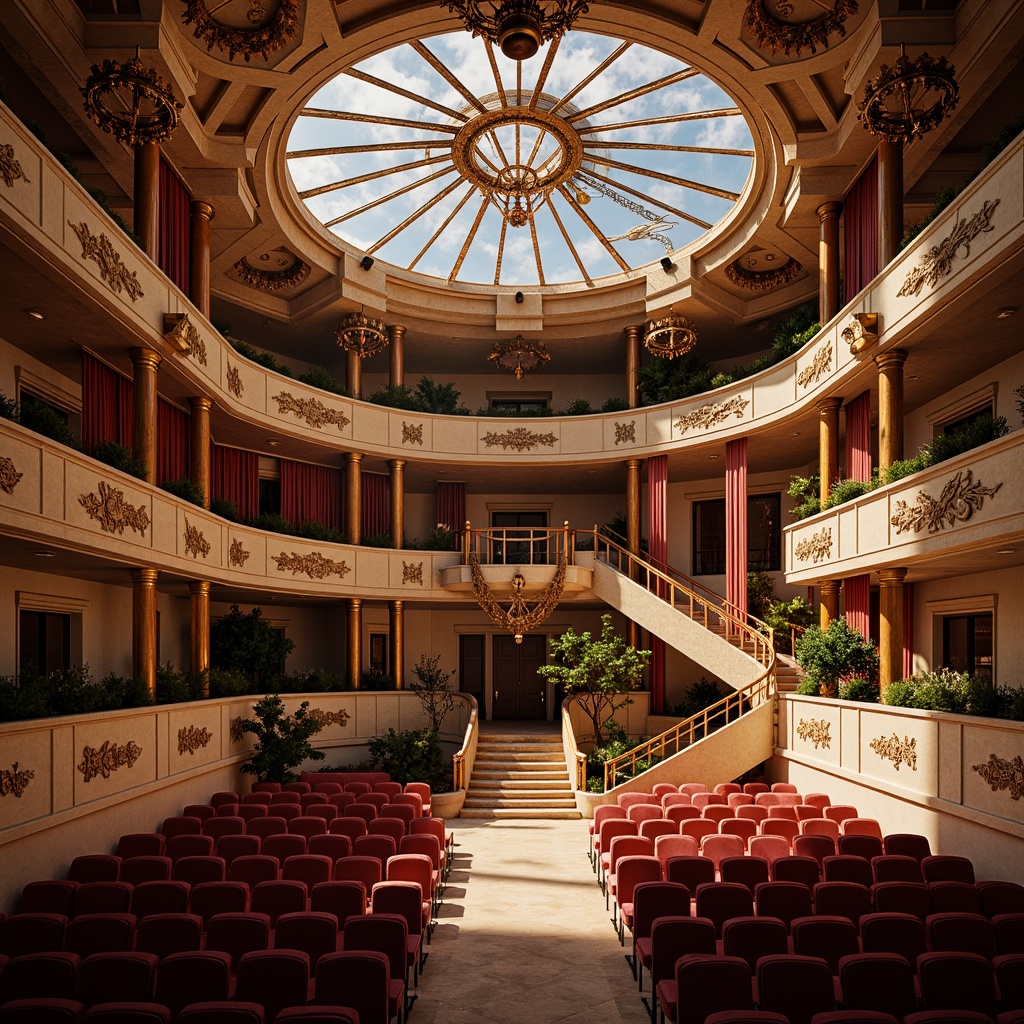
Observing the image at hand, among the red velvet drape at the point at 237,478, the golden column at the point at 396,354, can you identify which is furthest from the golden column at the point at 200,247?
the golden column at the point at 396,354

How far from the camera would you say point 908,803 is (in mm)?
11898

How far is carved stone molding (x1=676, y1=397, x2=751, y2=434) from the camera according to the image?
66.6ft

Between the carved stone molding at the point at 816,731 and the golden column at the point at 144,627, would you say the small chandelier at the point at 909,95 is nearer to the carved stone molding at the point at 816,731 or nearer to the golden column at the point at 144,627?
the carved stone molding at the point at 816,731

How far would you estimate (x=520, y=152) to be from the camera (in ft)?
61.3

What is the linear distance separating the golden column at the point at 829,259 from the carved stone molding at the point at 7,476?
14.0 metres

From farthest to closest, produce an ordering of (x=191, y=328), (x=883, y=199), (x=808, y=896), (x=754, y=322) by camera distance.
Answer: (x=754, y=322), (x=191, y=328), (x=883, y=199), (x=808, y=896)

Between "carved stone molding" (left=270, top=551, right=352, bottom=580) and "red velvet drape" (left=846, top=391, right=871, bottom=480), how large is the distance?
1154cm

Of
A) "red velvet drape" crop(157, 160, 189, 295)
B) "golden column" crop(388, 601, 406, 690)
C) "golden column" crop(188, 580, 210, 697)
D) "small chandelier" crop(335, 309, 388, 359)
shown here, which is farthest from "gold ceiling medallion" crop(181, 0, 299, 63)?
"golden column" crop(388, 601, 406, 690)

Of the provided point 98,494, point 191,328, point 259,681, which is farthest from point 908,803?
point 259,681

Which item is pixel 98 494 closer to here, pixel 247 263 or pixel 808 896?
pixel 808 896

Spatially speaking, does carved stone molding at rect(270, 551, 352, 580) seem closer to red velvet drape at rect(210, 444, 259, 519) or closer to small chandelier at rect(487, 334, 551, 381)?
red velvet drape at rect(210, 444, 259, 519)

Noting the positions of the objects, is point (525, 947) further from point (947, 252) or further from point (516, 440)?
point (516, 440)

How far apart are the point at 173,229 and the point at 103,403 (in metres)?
3.66

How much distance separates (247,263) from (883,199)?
13.8 m
